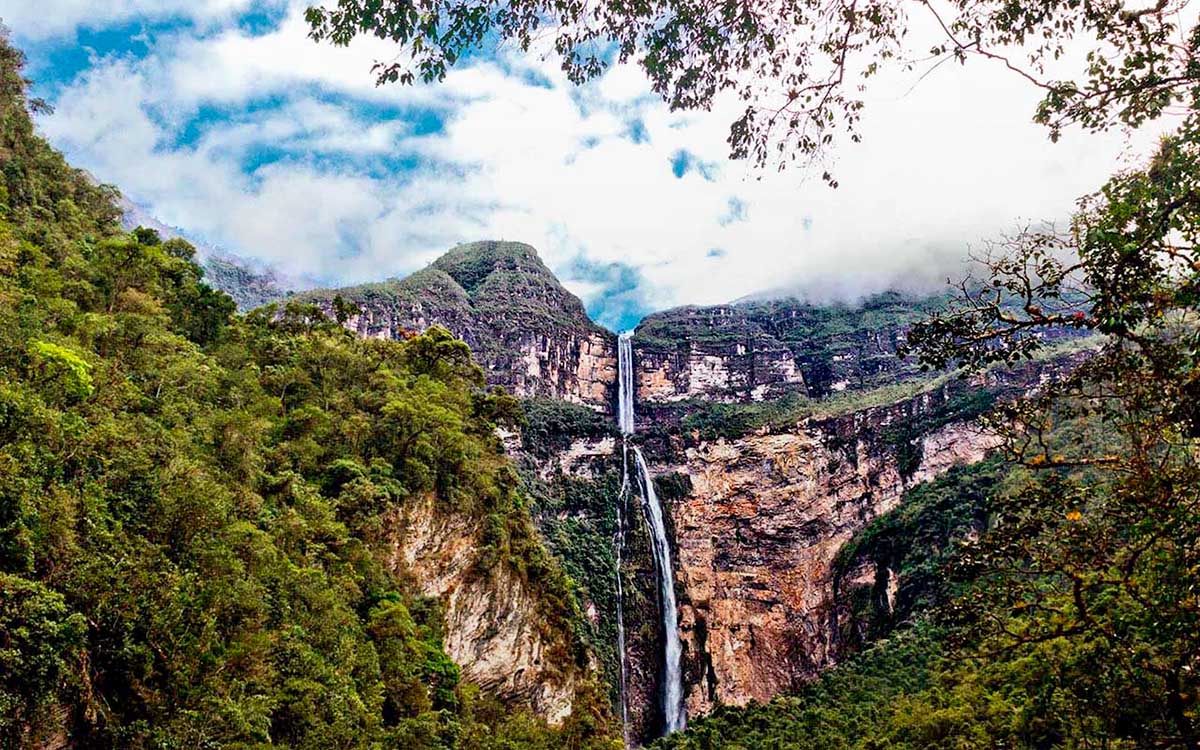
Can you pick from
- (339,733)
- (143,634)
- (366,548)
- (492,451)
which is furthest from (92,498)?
(492,451)

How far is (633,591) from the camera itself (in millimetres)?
45688

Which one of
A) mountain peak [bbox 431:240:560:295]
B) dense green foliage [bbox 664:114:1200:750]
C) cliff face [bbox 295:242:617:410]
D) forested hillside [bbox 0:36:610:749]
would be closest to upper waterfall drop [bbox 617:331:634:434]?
cliff face [bbox 295:242:617:410]

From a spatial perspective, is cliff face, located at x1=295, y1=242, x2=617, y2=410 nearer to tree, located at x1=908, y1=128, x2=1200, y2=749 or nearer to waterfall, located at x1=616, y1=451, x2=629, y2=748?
waterfall, located at x1=616, y1=451, x2=629, y2=748

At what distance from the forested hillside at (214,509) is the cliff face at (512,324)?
42.4 meters

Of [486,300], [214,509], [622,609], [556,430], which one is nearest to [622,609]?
[622,609]

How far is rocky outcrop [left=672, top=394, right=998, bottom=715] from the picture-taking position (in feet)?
148

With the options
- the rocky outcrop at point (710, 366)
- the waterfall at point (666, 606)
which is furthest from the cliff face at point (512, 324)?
the waterfall at point (666, 606)

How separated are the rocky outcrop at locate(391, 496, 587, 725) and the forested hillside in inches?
11.5

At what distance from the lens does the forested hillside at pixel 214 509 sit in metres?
7.48

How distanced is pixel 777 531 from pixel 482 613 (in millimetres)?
33482

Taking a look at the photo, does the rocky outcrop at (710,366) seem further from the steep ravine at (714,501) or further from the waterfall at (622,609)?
the waterfall at (622,609)

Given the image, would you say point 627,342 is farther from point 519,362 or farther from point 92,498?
point 92,498

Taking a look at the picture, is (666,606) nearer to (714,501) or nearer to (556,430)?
(714,501)

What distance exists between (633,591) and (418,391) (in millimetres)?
29932
